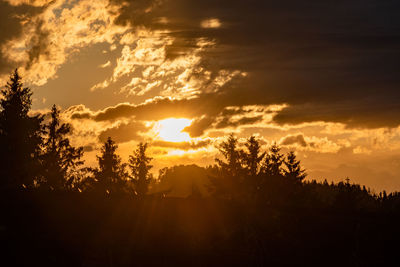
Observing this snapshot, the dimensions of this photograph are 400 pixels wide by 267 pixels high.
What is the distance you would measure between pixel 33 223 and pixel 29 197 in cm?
279

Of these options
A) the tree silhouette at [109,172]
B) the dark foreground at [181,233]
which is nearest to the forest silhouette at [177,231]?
the dark foreground at [181,233]

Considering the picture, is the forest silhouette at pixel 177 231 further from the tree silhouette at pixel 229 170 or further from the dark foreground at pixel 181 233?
the tree silhouette at pixel 229 170

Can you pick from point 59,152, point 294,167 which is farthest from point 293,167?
point 59,152

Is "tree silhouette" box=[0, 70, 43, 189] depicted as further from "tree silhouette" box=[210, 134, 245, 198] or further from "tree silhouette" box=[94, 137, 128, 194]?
"tree silhouette" box=[210, 134, 245, 198]

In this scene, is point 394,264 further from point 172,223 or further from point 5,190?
point 5,190

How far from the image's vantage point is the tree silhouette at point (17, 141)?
34.3 m

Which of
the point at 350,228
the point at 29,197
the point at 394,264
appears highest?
the point at 29,197

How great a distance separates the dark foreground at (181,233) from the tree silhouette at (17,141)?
42.1ft

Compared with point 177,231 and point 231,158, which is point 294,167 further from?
point 177,231

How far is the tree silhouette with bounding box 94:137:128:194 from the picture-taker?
1932 inches

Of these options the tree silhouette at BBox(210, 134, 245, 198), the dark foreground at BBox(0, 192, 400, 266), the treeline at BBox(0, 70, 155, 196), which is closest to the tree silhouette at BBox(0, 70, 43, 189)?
the treeline at BBox(0, 70, 155, 196)

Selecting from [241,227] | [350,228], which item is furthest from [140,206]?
[350,228]

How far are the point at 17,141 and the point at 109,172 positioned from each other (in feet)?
53.8

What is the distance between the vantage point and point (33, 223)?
20016 millimetres
